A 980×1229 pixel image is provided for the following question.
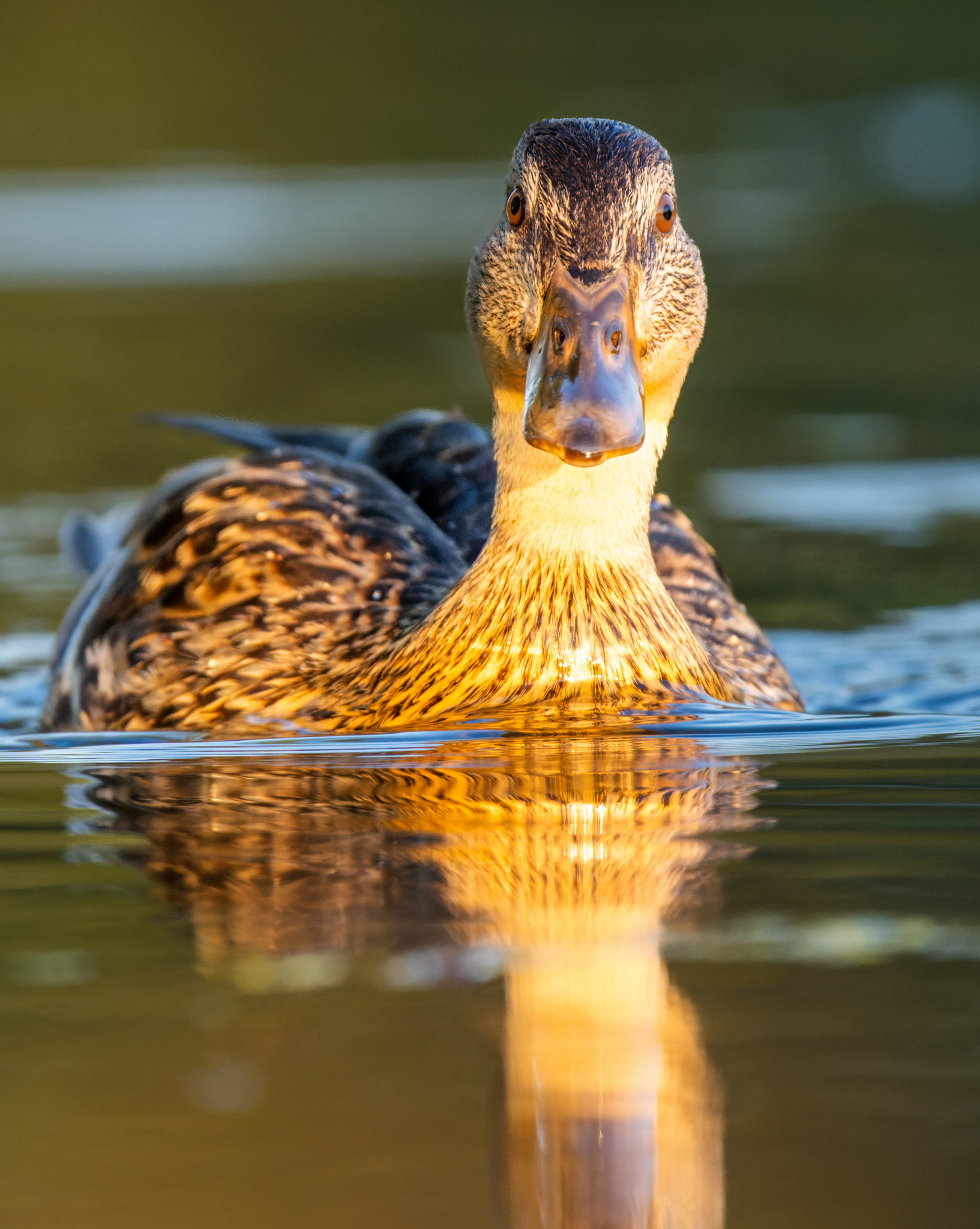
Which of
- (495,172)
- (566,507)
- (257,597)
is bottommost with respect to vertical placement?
(257,597)

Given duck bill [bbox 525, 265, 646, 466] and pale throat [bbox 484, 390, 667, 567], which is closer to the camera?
duck bill [bbox 525, 265, 646, 466]

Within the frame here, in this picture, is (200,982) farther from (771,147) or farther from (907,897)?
(771,147)

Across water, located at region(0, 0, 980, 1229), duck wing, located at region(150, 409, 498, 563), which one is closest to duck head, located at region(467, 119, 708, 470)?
water, located at region(0, 0, 980, 1229)

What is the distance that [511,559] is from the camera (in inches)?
233

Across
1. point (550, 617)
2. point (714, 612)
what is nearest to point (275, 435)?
point (714, 612)

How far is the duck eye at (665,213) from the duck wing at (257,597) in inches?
47.9

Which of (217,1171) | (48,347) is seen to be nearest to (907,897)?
(217,1171)

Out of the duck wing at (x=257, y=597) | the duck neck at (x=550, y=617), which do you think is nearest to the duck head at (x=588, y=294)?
the duck neck at (x=550, y=617)

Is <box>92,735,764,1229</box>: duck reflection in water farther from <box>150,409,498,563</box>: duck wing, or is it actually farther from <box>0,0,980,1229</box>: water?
<box>150,409,498,563</box>: duck wing

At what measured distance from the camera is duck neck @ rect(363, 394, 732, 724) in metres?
5.79

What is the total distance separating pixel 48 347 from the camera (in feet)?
50.3

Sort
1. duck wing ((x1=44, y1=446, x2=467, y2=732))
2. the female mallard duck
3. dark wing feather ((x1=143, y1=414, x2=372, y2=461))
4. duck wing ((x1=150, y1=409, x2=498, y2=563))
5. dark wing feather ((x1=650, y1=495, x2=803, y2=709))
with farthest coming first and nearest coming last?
dark wing feather ((x1=143, y1=414, x2=372, y2=461))
duck wing ((x1=150, y1=409, x2=498, y2=563))
dark wing feather ((x1=650, y1=495, x2=803, y2=709))
duck wing ((x1=44, y1=446, x2=467, y2=732))
the female mallard duck

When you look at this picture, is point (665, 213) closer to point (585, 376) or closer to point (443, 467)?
point (585, 376)

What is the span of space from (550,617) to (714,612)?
1.06 metres
